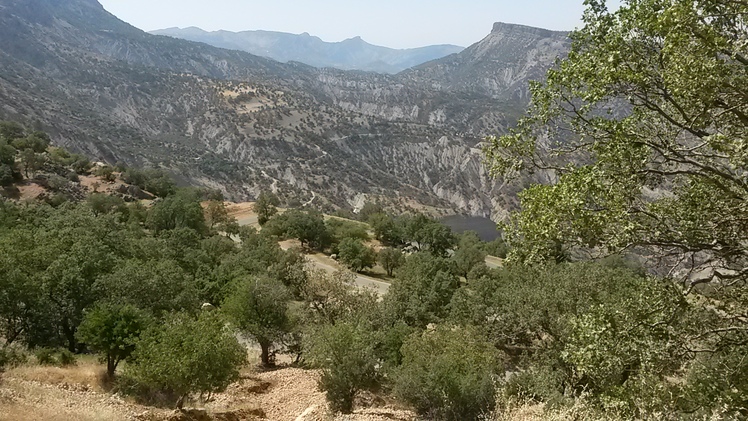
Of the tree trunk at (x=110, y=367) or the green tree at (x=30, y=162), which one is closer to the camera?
the tree trunk at (x=110, y=367)

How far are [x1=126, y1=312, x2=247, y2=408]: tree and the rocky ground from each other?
867 millimetres

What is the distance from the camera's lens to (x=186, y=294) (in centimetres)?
2659

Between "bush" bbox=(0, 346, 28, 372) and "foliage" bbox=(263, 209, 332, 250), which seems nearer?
"bush" bbox=(0, 346, 28, 372)

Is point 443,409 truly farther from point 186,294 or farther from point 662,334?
point 186,294

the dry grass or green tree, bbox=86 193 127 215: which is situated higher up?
the dry grass

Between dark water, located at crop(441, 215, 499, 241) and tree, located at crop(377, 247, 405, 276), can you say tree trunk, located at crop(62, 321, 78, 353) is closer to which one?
tree, located at crop(377, 247, 405, 276)

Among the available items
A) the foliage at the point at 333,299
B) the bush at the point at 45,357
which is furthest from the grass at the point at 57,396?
the foliage at the point at 333,299

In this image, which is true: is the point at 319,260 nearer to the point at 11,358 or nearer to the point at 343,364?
the point at 343,364

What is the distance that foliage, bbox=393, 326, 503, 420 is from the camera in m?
16.3

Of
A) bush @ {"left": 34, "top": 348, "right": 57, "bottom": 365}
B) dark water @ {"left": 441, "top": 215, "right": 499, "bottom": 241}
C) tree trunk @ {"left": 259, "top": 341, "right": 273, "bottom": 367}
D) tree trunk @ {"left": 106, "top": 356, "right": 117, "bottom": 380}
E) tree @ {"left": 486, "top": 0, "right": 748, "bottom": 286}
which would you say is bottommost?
dark water @ {"left": 441, "top": 215, "right": 499, "bottom": 241}

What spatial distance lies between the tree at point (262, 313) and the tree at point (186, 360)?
9247mm

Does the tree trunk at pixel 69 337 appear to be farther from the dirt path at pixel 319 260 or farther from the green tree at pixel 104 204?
the green tree at pixel 104 204

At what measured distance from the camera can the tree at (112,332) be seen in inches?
722

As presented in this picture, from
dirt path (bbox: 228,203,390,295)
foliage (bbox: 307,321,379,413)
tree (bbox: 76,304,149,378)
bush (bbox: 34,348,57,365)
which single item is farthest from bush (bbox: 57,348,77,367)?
dirt path (bbox: 228,203,390,295)
